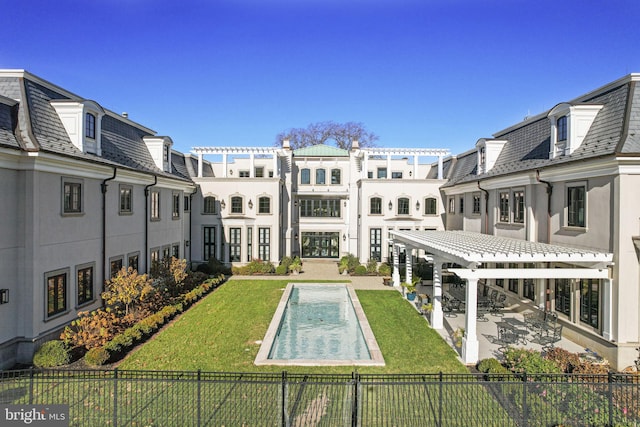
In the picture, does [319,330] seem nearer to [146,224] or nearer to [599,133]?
[146,224]

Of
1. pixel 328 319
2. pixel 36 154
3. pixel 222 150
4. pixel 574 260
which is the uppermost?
pixel 222 150

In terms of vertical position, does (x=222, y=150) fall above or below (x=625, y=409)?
above

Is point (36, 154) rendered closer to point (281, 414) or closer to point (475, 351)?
point (281, 414)

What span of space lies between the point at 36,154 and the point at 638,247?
18.3 meters

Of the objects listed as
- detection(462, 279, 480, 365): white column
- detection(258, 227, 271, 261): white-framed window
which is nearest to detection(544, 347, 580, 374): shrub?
detection(462, 279, 480, 365): white column

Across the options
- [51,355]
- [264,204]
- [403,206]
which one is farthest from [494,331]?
[264,204]

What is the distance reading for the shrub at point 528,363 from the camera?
33.0 feet

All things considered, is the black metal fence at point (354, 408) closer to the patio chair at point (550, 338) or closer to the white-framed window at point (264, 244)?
the patio chair at point (550, 338)

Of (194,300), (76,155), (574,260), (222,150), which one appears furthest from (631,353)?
(222,150)

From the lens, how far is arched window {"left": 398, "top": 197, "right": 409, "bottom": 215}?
28844 millimetres

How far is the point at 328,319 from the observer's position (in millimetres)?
Answer: 16750

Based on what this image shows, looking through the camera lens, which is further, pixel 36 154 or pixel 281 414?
pixel 36 154

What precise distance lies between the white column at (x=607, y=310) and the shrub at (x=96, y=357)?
15.4 metres

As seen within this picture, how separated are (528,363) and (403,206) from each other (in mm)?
19214
